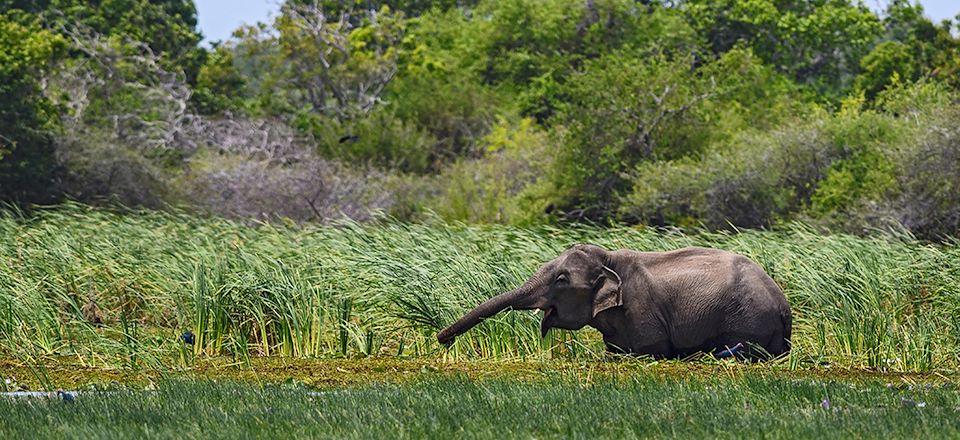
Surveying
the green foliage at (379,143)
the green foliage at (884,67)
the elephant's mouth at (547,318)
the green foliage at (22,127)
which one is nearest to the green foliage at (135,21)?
the green foliage at (379,143)

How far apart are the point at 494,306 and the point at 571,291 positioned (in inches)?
25.8

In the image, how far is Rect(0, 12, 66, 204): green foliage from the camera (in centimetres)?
3045

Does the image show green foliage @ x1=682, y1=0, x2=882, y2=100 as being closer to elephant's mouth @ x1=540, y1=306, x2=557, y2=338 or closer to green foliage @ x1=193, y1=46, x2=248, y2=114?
green foliage @ x1=193, y1=46, x2=248, y2=114

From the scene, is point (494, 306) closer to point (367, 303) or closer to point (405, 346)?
point (405, 346)

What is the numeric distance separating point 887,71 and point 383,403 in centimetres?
3441

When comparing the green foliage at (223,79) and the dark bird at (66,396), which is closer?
the dark bird at (66,396)

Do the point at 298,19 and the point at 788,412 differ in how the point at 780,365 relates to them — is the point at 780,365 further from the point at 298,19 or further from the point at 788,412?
the point at 298,19

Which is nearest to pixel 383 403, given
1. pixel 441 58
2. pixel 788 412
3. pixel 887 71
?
pixel 788 412

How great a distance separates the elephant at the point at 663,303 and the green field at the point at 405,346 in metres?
0.29

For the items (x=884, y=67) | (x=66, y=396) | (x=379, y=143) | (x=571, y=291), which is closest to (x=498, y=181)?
(x=379, y=143)

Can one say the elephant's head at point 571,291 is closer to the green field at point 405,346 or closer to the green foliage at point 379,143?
the green field at point 405,346

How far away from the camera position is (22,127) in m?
30.5

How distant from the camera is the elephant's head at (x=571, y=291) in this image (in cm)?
1191

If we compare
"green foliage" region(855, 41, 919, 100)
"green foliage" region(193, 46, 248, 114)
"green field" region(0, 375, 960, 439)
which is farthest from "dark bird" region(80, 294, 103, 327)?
"green foliage" region(855, 41, 919, 100)
